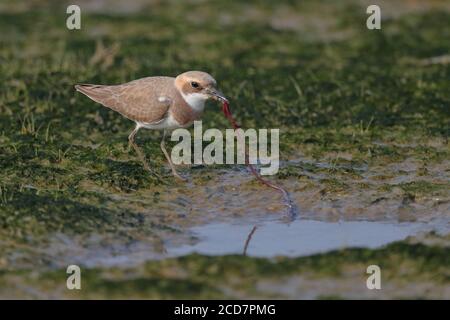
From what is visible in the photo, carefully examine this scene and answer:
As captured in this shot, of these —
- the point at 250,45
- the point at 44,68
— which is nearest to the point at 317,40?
the point at 250,45

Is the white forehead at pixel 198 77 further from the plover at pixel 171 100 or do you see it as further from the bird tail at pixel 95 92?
the bird tail at pixel 95 92

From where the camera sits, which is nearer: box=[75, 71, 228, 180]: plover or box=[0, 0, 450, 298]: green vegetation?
box=[0, 0, 450, 298]: green vegetation

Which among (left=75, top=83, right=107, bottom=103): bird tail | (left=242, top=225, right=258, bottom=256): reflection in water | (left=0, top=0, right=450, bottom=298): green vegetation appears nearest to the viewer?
(left=0, top=0, right=450, bottom=298): green vegetation

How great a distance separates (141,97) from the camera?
9.66 m

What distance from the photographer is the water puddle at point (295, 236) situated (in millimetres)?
8195

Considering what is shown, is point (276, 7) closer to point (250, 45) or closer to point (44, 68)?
point (250, 45)

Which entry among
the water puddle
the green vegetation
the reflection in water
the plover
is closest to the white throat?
the plover

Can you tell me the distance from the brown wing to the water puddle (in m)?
1.36

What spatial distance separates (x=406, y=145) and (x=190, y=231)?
307 cm

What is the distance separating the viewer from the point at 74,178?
9.52 meters

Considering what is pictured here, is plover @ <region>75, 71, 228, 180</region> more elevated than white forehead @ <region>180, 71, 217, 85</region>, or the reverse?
white forehead @ <region>180, 71, 217, 85</region>

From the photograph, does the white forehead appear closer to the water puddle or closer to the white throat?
the white throat

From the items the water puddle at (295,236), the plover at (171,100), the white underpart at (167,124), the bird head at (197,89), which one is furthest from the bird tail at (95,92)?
the water puddle at (295,236)

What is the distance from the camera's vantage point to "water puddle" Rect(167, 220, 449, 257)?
820 centimetres
